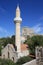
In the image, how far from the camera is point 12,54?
25547 mm

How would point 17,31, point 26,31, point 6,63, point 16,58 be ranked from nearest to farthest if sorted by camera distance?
point 6,63, point 16,58, point 17,31, point 26,31

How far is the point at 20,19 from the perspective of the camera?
2706 centimetres

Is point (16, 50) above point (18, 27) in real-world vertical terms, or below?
below

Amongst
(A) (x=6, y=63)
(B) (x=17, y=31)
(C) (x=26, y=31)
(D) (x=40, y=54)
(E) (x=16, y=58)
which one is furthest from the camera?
(C) (x=26, y=31)

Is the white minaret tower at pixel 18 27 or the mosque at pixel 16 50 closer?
the mosque at pixel 16 50

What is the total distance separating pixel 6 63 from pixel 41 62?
394 cm

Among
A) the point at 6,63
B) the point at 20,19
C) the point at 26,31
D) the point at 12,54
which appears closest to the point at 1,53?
the point at 12,54

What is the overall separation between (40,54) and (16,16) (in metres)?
7.74

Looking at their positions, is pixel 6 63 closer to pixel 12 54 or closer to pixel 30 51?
pixel 12 54

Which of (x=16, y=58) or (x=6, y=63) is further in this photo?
(x=16, y=58)

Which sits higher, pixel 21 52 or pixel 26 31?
pixel 26 31

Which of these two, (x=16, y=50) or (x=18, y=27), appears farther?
(x=18, y=27)

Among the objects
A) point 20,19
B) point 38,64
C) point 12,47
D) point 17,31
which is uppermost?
point 20,19

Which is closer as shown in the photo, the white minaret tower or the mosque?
the mosque
